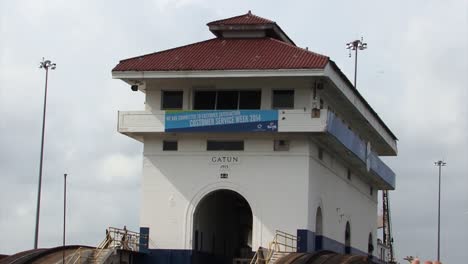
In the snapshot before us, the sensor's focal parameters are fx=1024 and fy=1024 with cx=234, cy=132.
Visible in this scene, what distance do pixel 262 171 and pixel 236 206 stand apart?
10.5 meters

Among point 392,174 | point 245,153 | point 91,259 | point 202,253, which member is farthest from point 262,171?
point 392,174

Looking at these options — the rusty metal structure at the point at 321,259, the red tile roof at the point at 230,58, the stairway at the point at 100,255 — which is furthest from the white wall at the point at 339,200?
the stairway at the point at 100,255

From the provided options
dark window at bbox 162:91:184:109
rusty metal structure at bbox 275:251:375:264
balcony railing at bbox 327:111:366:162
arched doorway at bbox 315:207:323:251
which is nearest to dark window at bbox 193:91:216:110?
dark window at bbox 162:91:184:109

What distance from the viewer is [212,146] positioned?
160ft

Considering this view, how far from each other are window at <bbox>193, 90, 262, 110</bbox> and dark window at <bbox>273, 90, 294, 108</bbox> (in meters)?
0.78

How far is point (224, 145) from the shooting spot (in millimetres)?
48594

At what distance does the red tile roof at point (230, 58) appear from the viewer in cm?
4712

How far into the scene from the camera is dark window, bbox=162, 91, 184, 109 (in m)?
49.7

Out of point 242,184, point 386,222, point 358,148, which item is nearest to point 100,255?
point 242,184

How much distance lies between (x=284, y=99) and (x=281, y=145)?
225 cm

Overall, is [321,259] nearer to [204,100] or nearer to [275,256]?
[275,256]

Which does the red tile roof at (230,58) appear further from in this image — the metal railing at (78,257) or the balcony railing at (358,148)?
→ the metal railing at (78,257)

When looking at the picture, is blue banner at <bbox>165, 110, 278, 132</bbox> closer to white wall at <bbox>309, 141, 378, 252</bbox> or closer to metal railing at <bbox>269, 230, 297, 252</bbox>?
white wall at <bbox>309, 141, 378, 252</bbox>

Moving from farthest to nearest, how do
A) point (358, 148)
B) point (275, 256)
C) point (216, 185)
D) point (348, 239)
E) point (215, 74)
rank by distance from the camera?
point (348, 239) → point (358, 148) → point (216, 185) → point (215, 74) → point (275, 256)
